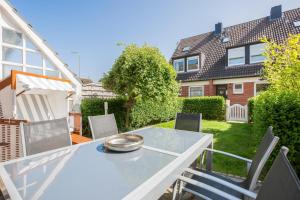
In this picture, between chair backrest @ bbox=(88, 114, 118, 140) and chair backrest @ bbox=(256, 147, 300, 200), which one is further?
chair backrest @ bbox=(88, 114, 118, 140)

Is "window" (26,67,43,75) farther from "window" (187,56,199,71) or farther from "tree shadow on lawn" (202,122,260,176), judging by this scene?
"window" (187,56,199,71)

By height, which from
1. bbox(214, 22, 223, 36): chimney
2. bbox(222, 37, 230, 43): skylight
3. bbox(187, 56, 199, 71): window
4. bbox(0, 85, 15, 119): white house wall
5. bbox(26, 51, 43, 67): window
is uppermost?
bbox(214, 22, 223, 36): chimney

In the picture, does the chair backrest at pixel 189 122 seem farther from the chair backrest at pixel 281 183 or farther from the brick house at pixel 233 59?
the brick house at pixel 233 59

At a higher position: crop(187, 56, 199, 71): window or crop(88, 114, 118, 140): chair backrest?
crop(187, 56, 199, 71): window

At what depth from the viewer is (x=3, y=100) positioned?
18.9 ft

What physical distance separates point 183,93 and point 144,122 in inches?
392

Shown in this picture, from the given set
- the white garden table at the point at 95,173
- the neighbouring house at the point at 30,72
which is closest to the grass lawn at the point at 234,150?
the white garden table at the point at 95,173

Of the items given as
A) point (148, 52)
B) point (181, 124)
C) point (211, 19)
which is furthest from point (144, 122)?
point (211, 19)

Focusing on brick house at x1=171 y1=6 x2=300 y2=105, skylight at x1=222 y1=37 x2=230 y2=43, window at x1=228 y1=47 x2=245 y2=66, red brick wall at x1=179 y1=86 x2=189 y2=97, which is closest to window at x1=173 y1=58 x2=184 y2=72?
brick house at x1=171 y1=6 x2=300 y2=105

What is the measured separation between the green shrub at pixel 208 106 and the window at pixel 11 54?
462 inches

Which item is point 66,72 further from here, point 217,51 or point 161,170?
point 217,51

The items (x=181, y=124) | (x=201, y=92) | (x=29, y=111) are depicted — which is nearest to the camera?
(x=181, y=124)

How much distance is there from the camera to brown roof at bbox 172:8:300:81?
49.9ft

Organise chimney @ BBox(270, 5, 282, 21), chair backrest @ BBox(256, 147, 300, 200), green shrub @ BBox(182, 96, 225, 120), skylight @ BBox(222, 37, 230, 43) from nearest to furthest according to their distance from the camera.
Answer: chair backrest @ BBox(256, 147, 300, 200) < green shrub @ BBox(182, 96, 225, 120) < chimney @ BBox(270, 5, 282, 21) < skylight @ BBox(222, 37, 230, 43)
